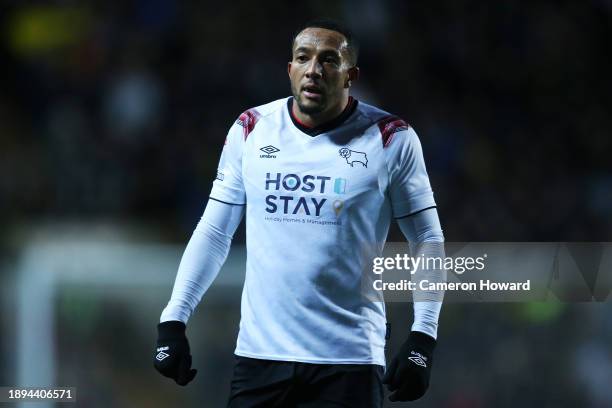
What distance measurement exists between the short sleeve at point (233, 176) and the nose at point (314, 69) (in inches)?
13.8

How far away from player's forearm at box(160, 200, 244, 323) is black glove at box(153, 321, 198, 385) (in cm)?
7

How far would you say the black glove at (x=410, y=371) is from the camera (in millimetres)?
3887

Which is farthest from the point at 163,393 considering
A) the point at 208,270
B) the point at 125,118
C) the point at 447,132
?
the point at 447,132

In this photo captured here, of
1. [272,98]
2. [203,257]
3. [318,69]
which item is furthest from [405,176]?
[272,98]

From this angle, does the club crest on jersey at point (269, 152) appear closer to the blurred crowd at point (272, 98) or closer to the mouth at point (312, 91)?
the mouth at point (312, 91)

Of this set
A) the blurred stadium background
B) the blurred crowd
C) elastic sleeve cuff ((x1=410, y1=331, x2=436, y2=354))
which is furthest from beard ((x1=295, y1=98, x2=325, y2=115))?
the blurred crowd

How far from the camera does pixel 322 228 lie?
3938 millimetres

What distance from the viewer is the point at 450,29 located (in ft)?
34.2

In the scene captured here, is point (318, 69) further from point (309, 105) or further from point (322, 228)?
point (322, 228)

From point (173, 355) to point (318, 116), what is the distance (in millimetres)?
966

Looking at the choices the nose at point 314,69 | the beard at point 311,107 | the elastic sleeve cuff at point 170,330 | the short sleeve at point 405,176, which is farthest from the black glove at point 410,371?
the nose at point 314,69

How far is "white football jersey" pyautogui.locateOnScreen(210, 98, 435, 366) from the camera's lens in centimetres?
394

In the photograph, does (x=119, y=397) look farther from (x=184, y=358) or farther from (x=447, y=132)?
(x=447, y=132)

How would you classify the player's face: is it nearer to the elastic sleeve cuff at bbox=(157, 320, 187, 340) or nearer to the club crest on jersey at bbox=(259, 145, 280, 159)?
the club crest on jersey at bbox=(259, 145, 280, 159)
